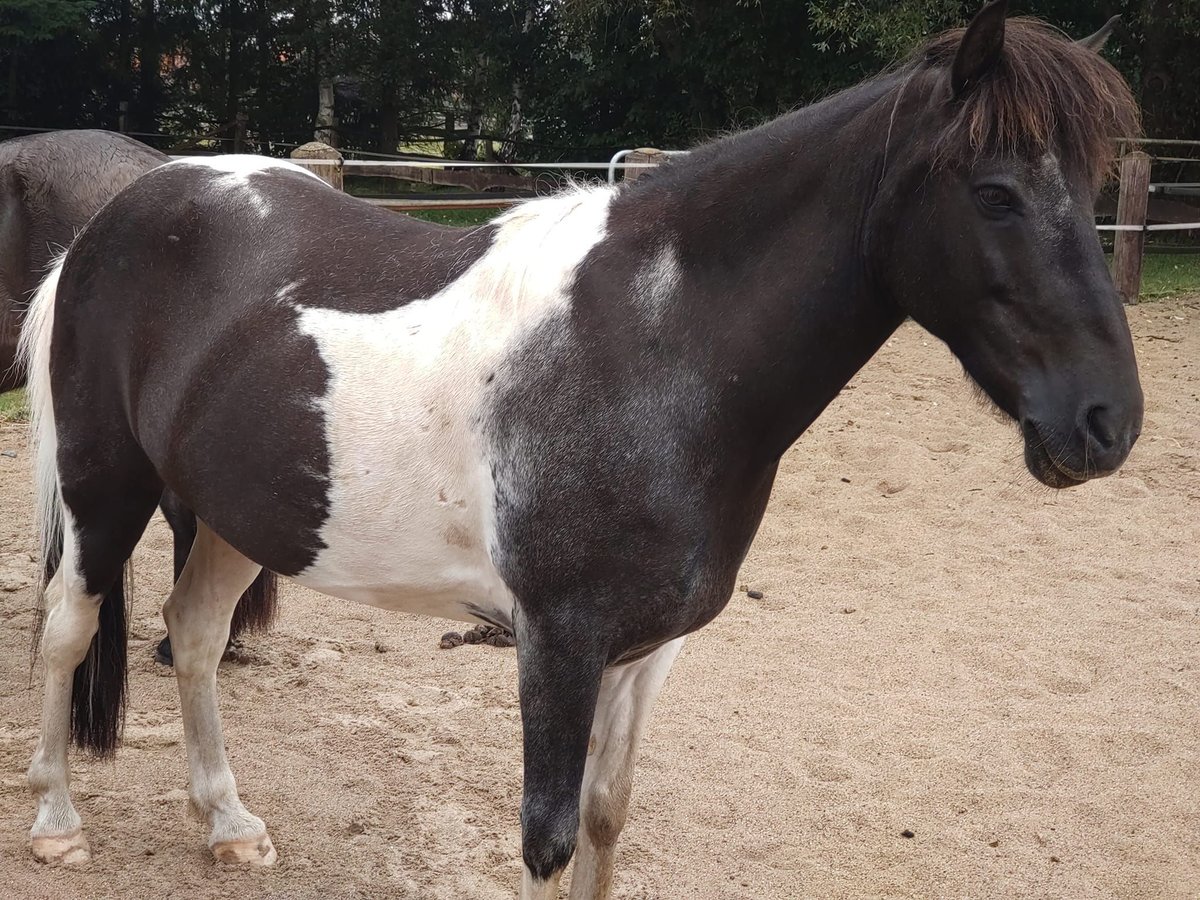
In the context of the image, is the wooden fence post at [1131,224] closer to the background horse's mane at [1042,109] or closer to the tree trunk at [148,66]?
the background horse's mane at [1042,109]

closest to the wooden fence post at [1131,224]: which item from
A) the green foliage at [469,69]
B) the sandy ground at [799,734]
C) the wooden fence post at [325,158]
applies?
the sandy ground at [799,734]

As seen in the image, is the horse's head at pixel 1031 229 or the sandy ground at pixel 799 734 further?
the sandy ground at pixel 799 734

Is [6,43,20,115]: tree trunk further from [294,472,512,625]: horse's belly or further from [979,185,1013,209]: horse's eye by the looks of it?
[979,185,1013,209]: horse's eye

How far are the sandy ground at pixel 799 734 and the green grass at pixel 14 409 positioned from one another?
146 centimetres

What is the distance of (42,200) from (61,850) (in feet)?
8.30

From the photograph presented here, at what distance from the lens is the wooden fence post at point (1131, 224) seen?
981 cm

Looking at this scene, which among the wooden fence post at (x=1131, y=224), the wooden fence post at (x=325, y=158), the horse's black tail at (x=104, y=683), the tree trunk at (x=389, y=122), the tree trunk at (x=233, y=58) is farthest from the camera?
the tree trunk at (x=389, y=122)

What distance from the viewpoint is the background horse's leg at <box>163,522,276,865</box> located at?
10.2 feet

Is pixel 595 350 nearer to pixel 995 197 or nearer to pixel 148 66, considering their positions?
pixel 995 197

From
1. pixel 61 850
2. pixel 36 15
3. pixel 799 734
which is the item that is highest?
pixel 36 15

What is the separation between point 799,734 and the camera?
371cm

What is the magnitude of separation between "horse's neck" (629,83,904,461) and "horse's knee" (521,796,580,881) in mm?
809

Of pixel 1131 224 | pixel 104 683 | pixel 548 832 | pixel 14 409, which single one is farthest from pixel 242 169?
pixel 1131 224

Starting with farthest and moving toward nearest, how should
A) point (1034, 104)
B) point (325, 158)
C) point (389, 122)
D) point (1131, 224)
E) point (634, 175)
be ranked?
1. point (389, 122)
2. point (1131, 224)
3. point (634, 175)
4. point (325, 158)
5. point (1034, 104)
